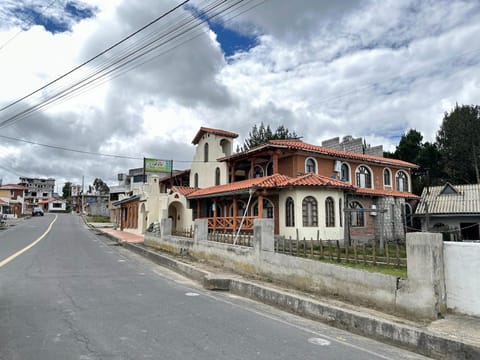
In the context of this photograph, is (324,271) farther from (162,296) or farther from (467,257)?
(162,296)

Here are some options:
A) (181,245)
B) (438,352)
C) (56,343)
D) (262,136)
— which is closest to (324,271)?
(438,352)

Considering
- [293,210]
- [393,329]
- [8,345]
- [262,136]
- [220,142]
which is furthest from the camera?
[262,136]

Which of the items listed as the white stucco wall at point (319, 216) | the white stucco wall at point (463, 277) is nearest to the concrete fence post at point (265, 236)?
the white stucco wall at point (463, 277)

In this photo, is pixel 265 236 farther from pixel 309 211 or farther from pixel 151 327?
pixel 309 211

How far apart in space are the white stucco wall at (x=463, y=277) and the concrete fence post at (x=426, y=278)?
11 cm

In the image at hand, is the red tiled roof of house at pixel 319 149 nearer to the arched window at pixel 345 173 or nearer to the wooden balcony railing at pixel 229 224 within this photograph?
the arched window at pixel 345 173

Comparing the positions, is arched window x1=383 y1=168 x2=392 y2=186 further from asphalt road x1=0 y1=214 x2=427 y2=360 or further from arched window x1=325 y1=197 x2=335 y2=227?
asphalt road x1=0 y1=214 x2=427 y2=360

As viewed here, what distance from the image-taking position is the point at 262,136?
45.0 m

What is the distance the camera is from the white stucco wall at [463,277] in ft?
19.2

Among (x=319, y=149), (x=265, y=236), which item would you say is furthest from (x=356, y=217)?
(x=265, y=236)

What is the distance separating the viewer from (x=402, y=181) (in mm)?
27766

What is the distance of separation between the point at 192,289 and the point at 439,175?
40655 mm

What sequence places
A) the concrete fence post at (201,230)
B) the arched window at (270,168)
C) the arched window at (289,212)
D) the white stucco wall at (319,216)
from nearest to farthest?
the concrete fence post at (201,230), the white stucco wall at (319,216), the arched window at (289,212), the arched window at (270,168)

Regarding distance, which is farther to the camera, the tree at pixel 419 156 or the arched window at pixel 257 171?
the tree at pixel 419 156
